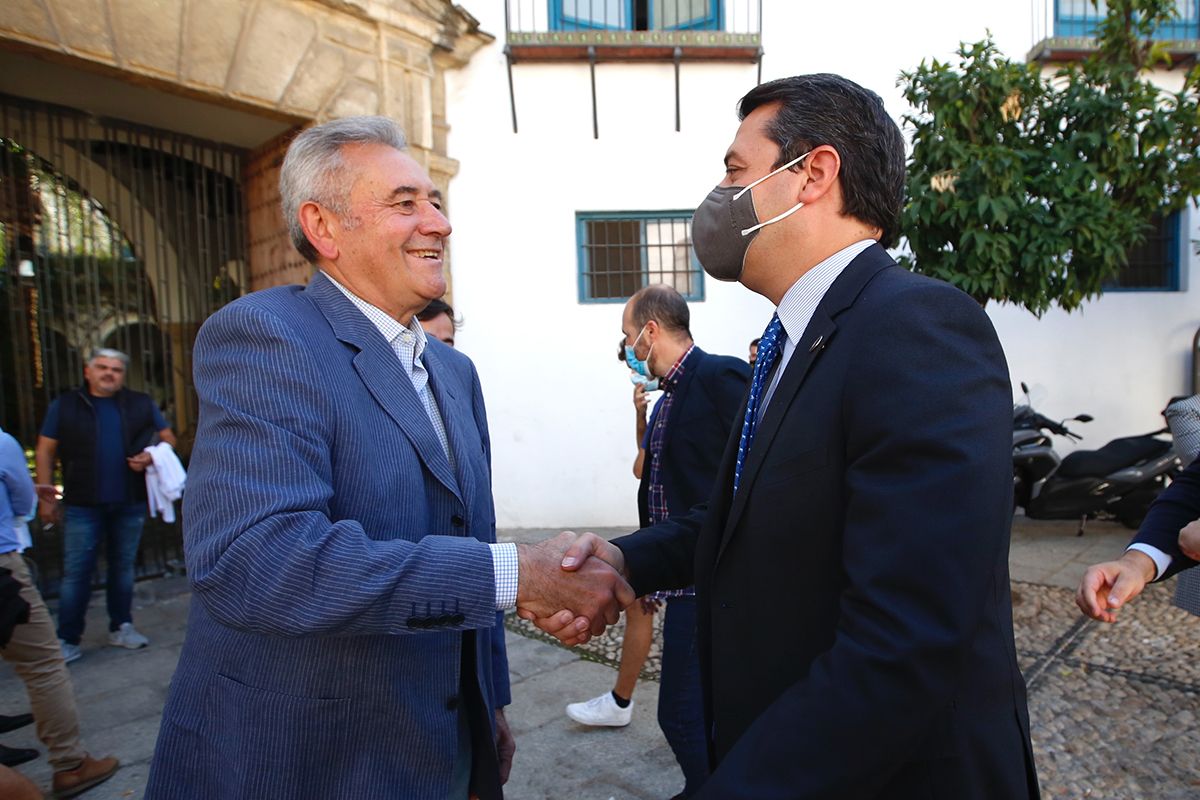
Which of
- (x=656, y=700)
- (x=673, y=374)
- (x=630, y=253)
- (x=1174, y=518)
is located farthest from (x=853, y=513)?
(x=630, y=253)

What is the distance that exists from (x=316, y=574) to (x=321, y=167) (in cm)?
93

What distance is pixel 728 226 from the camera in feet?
5.27

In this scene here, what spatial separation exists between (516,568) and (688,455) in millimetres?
1749

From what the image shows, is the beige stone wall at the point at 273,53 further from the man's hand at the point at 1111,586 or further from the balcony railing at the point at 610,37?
the man's hand at the point at 1111,586

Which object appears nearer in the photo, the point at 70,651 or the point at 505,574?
the point at 505,574

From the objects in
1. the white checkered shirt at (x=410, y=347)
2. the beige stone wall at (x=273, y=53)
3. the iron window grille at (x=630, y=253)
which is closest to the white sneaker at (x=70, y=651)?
the beige stone wall at (x=273, y=53)

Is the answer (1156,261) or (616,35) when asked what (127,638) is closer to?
(616,35)

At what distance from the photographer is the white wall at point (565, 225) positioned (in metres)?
7.60

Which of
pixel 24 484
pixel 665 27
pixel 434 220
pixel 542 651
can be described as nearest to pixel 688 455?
pixel 434 220

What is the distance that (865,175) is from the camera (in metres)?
1.46

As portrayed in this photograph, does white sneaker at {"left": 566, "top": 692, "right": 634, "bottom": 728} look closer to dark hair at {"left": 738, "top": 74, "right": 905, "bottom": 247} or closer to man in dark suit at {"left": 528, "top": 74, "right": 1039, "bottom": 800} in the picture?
man in dark suit at {"left": 528, "top": 74, "right": 1039, "bottom": 800}

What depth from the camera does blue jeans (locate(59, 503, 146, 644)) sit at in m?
4.93

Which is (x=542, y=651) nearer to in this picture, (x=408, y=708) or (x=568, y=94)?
(x=408, y=708)

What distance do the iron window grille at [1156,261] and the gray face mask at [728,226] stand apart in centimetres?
870
